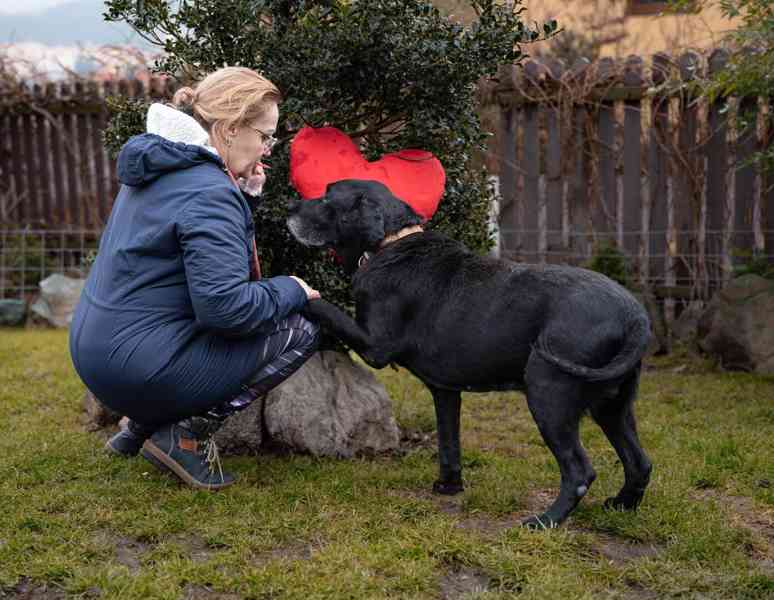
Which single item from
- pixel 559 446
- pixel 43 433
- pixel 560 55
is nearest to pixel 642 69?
pixel 560 55

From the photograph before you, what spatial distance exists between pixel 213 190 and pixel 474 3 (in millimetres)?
1719

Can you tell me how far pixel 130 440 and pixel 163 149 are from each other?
1509 mm

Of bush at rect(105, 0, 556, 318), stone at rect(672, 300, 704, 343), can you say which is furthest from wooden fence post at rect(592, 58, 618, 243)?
bush at rect(105, 0, 556, 318)

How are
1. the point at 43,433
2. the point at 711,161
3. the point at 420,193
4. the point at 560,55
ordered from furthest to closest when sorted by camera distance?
the point at 560,55
the point at 711,161
the point at 43,433
the point at 420,193

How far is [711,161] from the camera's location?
7.58m

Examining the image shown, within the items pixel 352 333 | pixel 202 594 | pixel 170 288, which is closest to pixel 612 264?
pixel 352 333

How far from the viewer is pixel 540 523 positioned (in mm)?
3297

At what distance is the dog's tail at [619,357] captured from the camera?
312 centimetres

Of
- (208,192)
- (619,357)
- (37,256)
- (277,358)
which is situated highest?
(208,192)

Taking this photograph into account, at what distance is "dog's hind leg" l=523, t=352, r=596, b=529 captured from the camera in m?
3.22

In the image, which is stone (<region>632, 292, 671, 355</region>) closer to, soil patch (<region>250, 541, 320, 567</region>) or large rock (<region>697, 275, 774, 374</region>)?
large rock (<region>697, 275, 774, 374</region>)

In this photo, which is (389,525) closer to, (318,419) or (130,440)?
(318,419)

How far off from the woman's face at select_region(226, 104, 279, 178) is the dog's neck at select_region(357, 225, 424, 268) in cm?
62

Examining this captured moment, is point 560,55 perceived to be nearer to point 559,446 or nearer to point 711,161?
point 711,161
